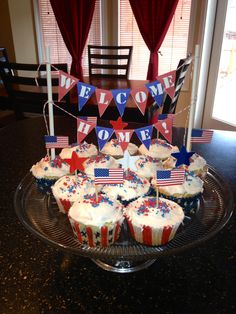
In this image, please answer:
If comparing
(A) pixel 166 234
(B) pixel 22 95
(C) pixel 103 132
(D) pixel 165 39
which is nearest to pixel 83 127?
(C) pixel 103 132

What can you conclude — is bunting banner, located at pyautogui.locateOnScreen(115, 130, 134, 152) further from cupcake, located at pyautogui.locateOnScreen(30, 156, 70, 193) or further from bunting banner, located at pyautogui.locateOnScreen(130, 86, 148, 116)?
cupcake, located at pyautogui.locateOnScreen(30, 156, 70, 193)

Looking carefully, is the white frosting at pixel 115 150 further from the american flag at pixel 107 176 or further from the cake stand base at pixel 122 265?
the cake stand base at pixel 122 265

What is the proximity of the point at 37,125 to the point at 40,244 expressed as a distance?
1.21 metres

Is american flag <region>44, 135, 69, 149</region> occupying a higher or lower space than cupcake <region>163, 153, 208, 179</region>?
higher

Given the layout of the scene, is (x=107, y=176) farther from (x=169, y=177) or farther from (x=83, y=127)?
(x=83, y=127)

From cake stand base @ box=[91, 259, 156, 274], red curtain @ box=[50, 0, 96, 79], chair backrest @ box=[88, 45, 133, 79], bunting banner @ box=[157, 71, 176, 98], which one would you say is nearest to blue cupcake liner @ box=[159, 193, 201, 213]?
cake stand base @ box=[91, 259, 156, 274]

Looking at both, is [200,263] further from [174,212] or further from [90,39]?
[90,39]

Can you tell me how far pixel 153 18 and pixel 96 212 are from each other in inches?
131

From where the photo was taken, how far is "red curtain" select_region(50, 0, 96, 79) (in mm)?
3965

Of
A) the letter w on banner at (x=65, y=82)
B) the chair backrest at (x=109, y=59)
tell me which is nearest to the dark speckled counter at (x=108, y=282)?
the letter w on banner at (x=65, y=82)

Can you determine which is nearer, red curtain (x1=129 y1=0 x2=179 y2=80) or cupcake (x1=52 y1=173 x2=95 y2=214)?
cupcake (x1=52 y1=173 x2=95 y2=214)

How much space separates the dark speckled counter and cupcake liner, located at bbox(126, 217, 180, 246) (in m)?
0.08

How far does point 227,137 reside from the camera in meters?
1.86

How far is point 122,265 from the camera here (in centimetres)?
93
